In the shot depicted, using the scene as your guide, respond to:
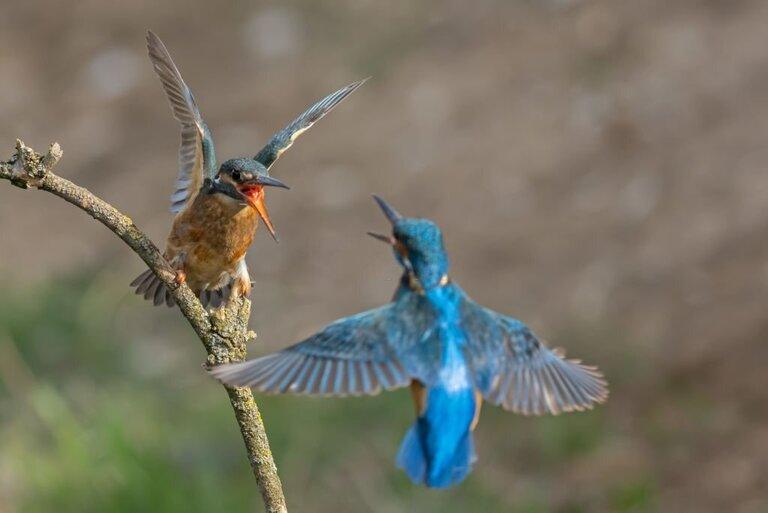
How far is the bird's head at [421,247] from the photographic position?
226 centimetres

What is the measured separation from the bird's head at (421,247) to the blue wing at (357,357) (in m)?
0.05

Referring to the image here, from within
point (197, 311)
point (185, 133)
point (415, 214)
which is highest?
point (415, 214)

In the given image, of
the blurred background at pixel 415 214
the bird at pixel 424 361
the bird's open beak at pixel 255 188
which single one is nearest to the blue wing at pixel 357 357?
the bird at pixel 424 361

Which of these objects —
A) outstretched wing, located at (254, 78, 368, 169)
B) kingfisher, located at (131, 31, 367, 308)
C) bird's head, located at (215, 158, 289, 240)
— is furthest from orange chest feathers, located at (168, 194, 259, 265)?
bird's head, located at (215, 158, 289, 240)

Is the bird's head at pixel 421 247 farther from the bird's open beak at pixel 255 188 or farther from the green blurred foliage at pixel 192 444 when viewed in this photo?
the green blurred foliage at pixel 192 444

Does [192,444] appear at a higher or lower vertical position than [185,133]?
higher

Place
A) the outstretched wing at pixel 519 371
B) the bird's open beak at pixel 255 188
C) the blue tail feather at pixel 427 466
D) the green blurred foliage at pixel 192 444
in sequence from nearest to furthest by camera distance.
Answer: the blue tail feather at pixel 427 466 < the outstretched wing at pixel 519 371 < the bird's open beak at pixel 255 188 < the green blurred foliage at pixel 192 444

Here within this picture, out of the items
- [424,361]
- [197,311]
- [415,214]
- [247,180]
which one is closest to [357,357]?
[424,361]

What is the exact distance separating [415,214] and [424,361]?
5446 mm

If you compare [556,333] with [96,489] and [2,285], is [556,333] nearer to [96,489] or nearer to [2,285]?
[96,489]

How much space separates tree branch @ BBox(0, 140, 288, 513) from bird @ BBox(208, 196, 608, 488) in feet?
0.36

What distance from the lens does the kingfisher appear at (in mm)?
3043

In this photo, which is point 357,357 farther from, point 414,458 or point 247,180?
point 247,180

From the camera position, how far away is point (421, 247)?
2.27 metres
